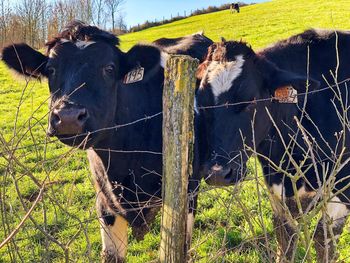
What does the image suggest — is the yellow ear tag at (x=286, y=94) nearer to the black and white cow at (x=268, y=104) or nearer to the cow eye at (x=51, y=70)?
the black and white cow at (x=268, y=104)

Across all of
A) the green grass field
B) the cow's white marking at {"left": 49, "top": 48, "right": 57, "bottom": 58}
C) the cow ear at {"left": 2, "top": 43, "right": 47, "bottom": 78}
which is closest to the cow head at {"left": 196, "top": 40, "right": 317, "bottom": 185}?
the green grass field

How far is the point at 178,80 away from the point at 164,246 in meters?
0.84

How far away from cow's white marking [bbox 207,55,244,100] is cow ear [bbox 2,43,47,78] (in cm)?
150

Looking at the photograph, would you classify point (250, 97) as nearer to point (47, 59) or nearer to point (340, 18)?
point (47, 59)

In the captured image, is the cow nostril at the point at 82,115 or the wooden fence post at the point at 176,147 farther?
the cow nostril at the point at 82,115

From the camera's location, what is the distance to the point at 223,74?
165 inches

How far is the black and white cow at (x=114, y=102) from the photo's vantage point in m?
3.95

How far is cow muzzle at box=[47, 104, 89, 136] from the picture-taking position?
3.40 metres

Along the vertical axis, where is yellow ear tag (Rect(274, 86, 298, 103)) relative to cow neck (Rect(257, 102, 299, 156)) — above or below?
above

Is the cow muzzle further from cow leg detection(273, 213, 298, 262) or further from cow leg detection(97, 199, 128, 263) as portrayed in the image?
cow leg detection(273, 213, 298, 262)

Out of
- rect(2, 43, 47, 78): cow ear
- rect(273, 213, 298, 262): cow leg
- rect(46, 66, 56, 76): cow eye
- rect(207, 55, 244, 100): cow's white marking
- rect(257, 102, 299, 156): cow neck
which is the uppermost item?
rect(2, 43, 47, 78): cow ear

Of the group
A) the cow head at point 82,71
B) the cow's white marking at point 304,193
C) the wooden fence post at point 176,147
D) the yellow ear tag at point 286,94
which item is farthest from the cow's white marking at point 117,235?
the wooden fence post at point 176,147

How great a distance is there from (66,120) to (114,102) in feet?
2.72

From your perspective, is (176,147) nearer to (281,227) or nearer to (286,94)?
(286,94)
